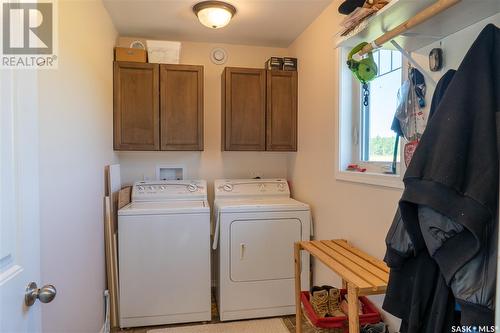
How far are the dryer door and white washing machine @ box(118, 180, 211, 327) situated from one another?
229 mm

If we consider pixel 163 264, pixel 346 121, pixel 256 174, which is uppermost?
pixel 346 121

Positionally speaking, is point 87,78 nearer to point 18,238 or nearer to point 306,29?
point 18,238

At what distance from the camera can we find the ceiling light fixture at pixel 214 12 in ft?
7.10

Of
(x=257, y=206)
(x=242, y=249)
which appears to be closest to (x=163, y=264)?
(x=242, y=249)

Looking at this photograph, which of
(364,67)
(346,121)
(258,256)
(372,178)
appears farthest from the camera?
(258,256)

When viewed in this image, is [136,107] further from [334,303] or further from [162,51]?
[334,303]

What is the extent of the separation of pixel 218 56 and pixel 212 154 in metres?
0.96

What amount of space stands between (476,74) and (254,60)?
2.48 meters

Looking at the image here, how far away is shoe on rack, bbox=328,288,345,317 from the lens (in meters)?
1.87

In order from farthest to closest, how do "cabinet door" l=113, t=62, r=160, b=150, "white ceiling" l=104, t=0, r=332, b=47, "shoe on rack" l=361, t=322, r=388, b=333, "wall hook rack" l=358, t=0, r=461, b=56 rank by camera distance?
"cabinet door" l=113, t=62, r=160, b=150
"white ceiling" l=104, t=0, r=332, b=47
"shoe on rack" l=361, t=322, r=388, b=333
"wall hook rack" l=358, t=0, r=461, b=56

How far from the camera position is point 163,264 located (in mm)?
2334

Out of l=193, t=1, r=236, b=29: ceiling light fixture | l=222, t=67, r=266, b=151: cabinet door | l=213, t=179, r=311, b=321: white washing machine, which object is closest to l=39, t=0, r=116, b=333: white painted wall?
l=193, t=1, r=236, b=29: ceiling light fixture

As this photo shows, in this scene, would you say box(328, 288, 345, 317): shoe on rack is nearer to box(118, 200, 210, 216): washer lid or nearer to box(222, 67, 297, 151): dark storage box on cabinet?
box(118, 200, 210, 216): washer lid

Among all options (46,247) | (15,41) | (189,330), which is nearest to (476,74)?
(15,41)
